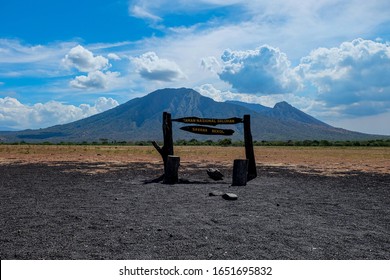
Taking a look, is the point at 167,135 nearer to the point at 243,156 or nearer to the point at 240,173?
the point at 240,173

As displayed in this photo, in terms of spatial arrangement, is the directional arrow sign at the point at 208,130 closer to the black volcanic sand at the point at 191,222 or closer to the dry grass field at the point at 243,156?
the black volcanic sand at the point at 191,222

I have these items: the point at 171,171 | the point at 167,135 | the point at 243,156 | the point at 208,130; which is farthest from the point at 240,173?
the point at 243,156

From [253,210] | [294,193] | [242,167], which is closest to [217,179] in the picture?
[242,167]

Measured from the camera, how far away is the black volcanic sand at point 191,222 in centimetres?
686

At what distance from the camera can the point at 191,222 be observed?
9.04 meters

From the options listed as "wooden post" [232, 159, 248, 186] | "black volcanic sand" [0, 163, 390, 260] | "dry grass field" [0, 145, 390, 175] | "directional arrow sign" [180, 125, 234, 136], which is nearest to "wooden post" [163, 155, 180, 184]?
"black volcanic sand" [0, 163, 390, 260]

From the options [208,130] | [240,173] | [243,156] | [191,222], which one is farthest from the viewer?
[243,156]

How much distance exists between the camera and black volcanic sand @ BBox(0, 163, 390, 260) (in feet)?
22.5

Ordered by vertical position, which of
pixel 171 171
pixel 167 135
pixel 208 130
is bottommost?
pixel 171 171

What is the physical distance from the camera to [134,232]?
8.09 m

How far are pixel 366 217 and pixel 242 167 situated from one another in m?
6.79

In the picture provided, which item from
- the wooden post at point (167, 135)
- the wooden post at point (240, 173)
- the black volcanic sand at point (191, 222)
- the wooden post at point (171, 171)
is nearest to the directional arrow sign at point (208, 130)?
the wooden post at point (167, 135)

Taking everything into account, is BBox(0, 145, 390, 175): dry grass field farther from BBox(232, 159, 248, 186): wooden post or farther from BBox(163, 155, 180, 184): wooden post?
BBox(163, 155, 180, 184): wooden post
